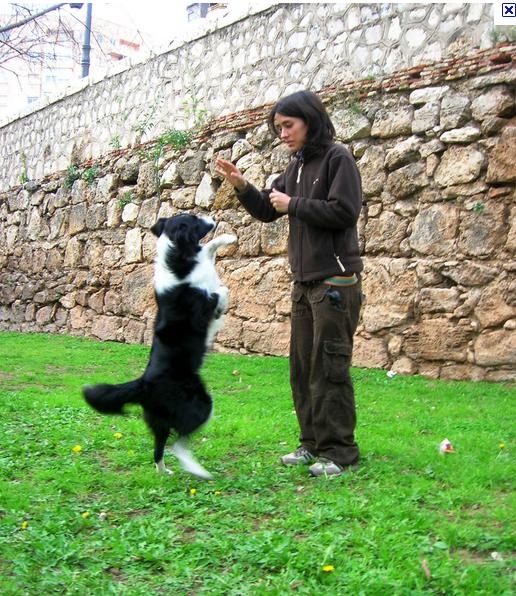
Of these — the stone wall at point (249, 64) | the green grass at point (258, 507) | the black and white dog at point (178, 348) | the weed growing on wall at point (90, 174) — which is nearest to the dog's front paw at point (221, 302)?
the black and white dog at point (178, 348)

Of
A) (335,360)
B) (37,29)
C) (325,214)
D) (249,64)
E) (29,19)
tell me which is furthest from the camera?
(249,64)

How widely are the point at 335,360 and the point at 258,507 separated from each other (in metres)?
0.86

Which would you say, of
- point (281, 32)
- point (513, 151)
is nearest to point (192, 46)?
point (281, 32)

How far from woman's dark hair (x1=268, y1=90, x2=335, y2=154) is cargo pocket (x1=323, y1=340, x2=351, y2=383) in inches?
41.1

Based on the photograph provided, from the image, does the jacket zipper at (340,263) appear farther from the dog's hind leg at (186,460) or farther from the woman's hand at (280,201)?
the dog's hind leg at (186,460)

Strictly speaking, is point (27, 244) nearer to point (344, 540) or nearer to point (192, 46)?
point (192, 46)

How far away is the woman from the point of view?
3725 mm

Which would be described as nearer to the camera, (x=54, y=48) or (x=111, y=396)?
(x=111, y=396)

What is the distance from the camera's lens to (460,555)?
108 inches

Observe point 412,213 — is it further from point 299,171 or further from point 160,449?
point 160,449

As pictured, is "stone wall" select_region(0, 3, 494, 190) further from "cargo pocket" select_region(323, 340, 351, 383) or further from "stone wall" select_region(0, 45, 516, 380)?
"cargo pocket" select_region(323, 340, 351, 383)

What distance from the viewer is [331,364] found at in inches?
148

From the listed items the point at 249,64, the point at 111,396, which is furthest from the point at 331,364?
the point at 249,64

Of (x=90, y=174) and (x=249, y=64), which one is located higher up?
(x=249, y=64)
